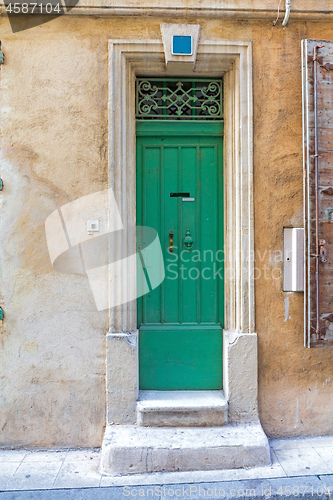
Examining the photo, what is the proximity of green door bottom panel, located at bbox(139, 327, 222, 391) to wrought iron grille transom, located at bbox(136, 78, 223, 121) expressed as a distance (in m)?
2.17

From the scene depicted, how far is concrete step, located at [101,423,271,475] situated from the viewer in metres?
3.12

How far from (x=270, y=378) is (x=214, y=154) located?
227 centimetres

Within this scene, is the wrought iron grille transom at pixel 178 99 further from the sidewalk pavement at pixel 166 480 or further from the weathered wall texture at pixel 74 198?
the sidewalk pavement at pixel 166 480

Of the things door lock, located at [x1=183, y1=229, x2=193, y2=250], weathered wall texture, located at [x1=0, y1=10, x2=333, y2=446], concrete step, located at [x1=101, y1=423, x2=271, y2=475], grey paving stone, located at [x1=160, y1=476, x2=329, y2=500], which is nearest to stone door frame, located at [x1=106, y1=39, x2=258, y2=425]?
weathered wall texture, located at [x1=0, y1=10, x2=333, y2=446]

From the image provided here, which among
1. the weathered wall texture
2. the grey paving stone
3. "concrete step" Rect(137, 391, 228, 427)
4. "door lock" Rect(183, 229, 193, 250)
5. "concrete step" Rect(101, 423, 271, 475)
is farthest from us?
"door lock" Rect(183, 229, 193, 250)

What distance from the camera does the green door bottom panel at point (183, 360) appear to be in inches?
144

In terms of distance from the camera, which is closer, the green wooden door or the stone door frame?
the stone door frame

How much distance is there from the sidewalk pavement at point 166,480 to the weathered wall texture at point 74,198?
9.2 inches

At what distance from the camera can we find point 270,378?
3.51m

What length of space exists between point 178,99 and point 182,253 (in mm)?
→ 1548

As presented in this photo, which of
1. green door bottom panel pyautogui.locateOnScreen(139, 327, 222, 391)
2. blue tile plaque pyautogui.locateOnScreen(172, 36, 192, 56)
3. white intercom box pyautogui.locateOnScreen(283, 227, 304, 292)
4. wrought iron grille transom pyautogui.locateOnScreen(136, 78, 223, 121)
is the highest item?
blue tile plaque pyautogui.locateOnScreen(172, 36, 192, 56)

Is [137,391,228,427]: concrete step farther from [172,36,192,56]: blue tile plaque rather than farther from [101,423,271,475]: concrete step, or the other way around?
[172,36,192,56]: blue tile plaque

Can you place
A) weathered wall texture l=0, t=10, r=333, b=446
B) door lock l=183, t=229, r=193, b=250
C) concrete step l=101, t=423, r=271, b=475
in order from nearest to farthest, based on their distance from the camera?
1. concrete step l=101, t=423, r=271, b=475
2. weathered wall texture l=0, t=10, r=333, b=446
3. door lock l=183, t=229, r=193, b=250

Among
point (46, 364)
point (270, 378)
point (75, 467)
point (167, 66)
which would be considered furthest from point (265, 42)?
point (75, 467)
